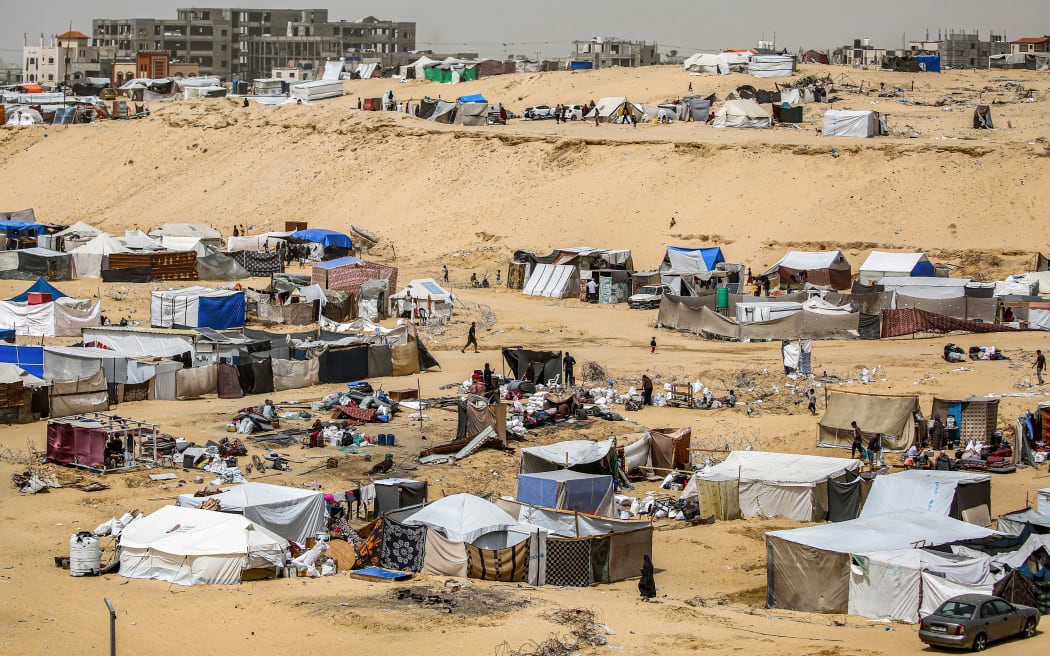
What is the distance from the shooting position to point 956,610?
1528 centimetres

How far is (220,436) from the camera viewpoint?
86.6 feet

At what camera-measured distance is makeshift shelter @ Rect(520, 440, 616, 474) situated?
23281 millimetres

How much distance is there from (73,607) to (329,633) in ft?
11.1

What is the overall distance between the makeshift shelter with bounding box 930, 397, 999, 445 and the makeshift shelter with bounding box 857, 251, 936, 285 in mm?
17861

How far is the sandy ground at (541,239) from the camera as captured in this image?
16656mm

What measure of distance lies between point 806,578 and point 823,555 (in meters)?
0.39

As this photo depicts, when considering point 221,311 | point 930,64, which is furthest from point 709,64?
point 221,311

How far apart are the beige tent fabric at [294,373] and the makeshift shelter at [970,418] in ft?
45.7

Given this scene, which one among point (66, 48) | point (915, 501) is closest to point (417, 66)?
point (66, 48)

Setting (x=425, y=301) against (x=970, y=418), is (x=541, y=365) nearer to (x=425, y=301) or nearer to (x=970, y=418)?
(x=425, y=301)

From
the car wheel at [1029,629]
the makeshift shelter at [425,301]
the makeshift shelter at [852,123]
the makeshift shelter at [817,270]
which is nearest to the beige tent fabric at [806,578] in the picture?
the car wheel at [1029,629]

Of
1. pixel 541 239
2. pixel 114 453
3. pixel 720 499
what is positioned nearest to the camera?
pixel 720 499

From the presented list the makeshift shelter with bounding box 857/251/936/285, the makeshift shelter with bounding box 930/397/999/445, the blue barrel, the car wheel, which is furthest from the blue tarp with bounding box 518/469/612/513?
the makeshift shelter with bounding box 857/251/936/285

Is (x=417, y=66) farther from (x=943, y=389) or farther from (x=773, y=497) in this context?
(x=773, y=497)
